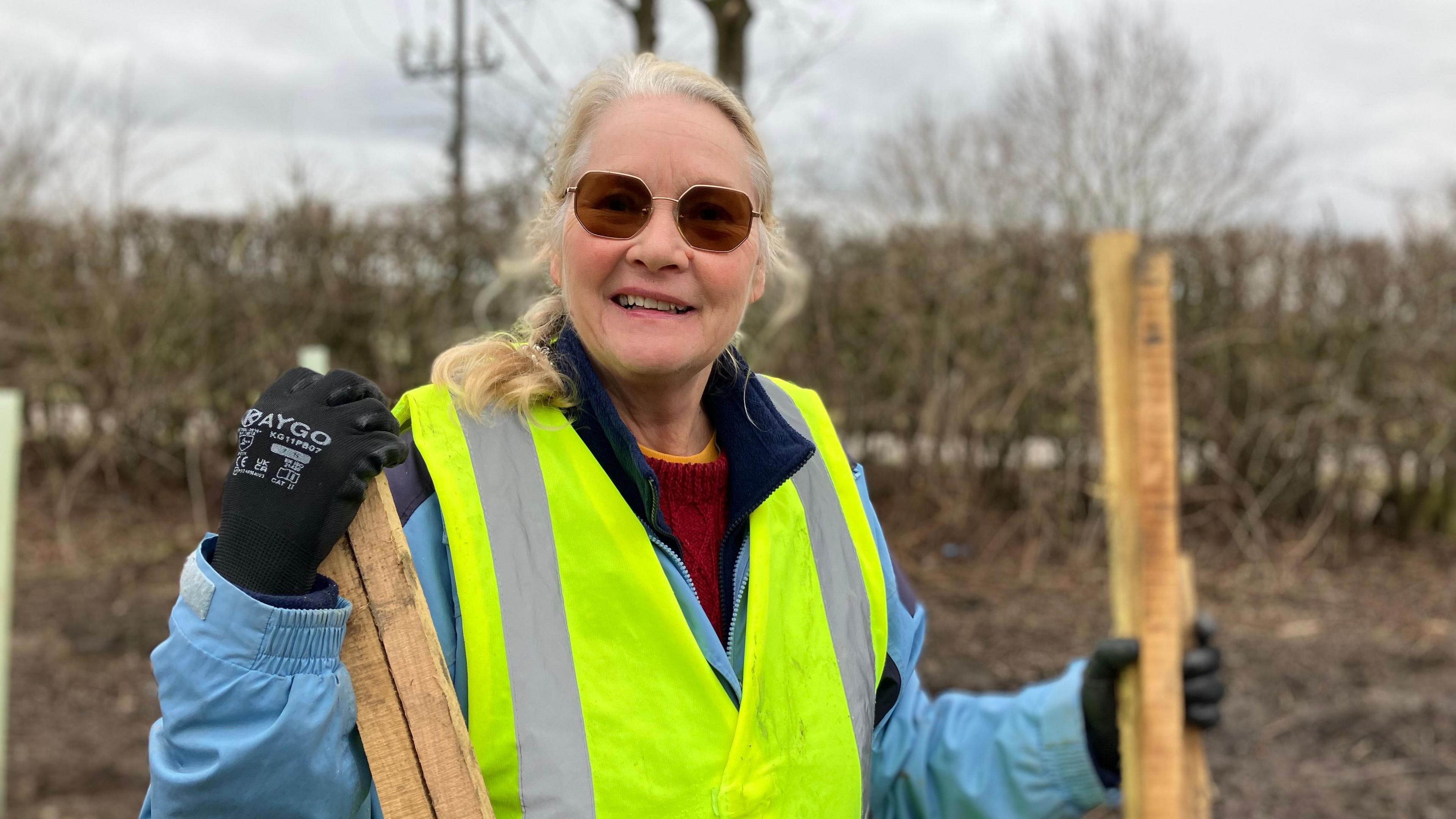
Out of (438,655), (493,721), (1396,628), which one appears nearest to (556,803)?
(493,721)

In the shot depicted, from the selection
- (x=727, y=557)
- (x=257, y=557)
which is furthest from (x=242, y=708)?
(x=727, y=557)

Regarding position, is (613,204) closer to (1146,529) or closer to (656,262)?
(656,262)

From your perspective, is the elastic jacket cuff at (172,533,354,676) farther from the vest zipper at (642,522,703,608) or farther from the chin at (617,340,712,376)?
the chin at (617,340,712,376)

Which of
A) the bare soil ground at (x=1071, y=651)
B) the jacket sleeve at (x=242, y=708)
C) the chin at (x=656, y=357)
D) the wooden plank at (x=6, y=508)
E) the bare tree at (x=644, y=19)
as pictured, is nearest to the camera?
the jacket sleeve at (x=242, y=708)

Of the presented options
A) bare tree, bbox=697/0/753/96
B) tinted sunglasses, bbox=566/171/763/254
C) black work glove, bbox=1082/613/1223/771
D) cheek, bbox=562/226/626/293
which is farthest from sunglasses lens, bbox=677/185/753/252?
bare tree, bbox=697/0/753/96

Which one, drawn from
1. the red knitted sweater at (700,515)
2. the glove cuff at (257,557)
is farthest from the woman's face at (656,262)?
the glove cuff at (257,557)

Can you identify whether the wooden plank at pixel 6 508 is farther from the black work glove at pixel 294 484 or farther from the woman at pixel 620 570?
the black work glove at pixel 294 484

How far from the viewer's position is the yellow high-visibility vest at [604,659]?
1.26 metres

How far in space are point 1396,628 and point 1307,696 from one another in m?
1.45

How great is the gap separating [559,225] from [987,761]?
3.82 ft

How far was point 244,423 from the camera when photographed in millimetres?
1204

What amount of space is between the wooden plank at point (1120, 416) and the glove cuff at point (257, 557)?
1.33 metres

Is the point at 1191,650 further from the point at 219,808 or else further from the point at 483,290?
the point at 483,290

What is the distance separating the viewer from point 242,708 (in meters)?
1.11
